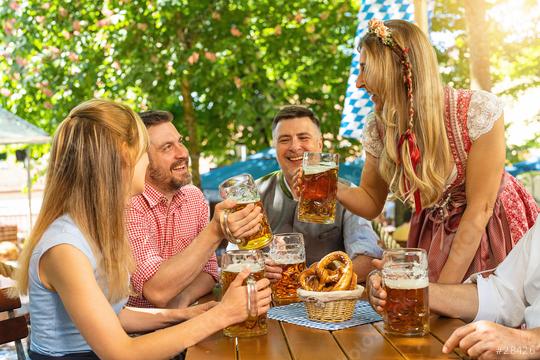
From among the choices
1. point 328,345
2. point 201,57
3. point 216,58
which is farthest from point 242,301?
point 201,57

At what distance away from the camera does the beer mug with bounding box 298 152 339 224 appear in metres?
2.11

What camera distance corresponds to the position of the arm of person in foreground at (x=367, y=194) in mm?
2607

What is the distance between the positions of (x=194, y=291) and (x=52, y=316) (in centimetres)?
75

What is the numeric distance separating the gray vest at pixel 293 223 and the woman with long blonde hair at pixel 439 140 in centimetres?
79

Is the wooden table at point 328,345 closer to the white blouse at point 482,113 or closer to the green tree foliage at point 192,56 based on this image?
the white blouse at point 482,113

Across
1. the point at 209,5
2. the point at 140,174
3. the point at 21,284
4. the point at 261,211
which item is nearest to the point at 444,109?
the point at 261,211

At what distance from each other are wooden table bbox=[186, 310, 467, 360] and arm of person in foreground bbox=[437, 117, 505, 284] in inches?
15.0

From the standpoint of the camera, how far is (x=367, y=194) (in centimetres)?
263

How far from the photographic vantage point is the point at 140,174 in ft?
6.39

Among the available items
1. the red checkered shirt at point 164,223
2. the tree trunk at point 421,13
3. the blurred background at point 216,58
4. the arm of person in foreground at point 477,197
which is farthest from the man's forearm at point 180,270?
the blurred background at point 216,58

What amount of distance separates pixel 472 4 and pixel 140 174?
5107 millimetres

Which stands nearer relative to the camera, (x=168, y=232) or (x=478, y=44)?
(x=168, y=232)

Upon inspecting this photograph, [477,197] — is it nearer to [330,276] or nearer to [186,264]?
[330,276]

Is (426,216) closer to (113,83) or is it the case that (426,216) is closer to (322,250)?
(322,250)
